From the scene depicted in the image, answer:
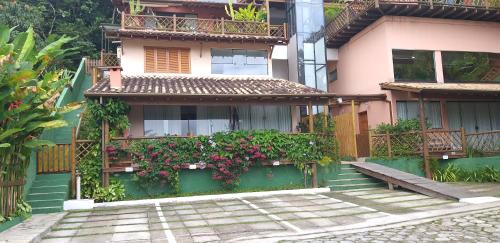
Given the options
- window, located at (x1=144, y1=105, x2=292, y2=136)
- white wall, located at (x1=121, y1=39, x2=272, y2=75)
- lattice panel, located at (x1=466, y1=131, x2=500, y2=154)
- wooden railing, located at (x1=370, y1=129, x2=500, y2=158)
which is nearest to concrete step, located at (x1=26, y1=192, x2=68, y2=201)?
window, located at (x1=144, y1=105, x2=292, y2=136)

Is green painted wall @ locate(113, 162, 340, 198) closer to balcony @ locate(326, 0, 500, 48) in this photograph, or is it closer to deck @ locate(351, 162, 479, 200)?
deck @ locate(351, 162, 479, 200)

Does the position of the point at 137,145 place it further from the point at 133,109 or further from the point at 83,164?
the point at 133,109

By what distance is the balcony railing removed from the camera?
1661 cm

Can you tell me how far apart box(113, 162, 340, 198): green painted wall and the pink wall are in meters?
5.38

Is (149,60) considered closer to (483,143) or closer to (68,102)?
(68,102)

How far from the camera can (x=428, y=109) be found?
1708 centimetres

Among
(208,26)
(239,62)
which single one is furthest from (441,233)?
(208,26)

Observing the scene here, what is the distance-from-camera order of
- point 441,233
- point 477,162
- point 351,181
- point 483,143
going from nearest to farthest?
point 441,233, point 351,181, point 477,162, point 483,143

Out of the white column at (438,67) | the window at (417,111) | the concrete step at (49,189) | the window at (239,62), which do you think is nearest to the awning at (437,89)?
the window at (417,111)

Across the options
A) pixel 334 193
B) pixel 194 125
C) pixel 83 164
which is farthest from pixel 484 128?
pixel 83 164

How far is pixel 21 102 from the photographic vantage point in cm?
827

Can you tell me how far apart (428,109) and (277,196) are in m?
8.92

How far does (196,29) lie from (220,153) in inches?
278

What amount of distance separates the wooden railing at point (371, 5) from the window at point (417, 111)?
4082 millimetres
